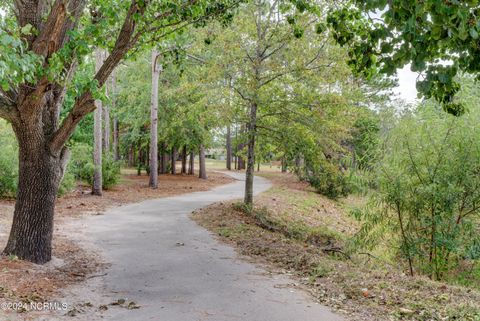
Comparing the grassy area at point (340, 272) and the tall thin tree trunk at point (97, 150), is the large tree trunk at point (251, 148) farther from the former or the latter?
the tall thin tree trunk at point (97, 150)

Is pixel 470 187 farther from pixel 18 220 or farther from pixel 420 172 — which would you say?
pixel 18 220

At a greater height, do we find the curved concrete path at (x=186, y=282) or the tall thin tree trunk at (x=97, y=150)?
the tall thin tree trunk at (x=97, y=150)

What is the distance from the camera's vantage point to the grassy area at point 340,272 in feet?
16.5

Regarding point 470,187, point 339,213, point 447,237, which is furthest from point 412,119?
point 339,213

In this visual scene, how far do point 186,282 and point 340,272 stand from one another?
243cm

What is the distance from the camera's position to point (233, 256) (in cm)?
778

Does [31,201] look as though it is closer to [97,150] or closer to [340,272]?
[340,272]

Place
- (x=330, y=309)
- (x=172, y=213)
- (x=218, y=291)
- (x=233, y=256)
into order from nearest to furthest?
1. (x=330, y=309)
2. (x=218, y=291)
3. (x=233, y=256)
4. (x=172, y=213)

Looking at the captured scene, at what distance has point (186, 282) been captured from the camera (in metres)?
6.08

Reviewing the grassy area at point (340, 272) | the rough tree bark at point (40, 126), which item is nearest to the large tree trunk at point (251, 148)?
the grassy area at point (340, 272)

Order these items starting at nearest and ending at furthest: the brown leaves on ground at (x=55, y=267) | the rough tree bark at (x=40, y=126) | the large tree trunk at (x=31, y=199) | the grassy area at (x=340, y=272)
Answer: the grassy area at (x=340, y=272), the brown leaves on ground at (x=55, y=267), the rough tree bark at (x=40, y=126), the large tree trunk at (x=31, y=199)

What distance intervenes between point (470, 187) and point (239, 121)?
7.96m

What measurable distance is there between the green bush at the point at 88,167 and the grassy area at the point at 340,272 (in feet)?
24.8

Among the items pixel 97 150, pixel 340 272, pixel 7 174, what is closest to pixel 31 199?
pixel 340 272
